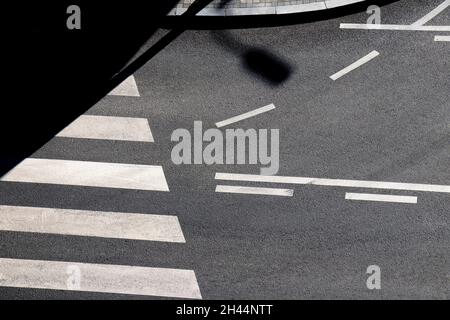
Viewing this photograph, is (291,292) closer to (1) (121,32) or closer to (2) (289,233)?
(2) (289,233)

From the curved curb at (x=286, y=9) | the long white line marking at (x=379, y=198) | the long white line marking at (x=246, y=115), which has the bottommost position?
the long white line marking at (x=379, y=198)

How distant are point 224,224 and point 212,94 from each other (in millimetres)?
2602

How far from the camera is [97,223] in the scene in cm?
1484

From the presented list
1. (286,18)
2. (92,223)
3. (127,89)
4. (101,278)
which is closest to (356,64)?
(286,18)

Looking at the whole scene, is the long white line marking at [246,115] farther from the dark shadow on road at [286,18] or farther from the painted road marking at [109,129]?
the dark shadow on road at [286,18]

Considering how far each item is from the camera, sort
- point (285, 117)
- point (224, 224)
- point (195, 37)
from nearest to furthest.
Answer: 1. point (224, 224)
2. point (285, 117)
3. point (195, 37)

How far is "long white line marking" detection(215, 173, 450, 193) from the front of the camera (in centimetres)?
1484

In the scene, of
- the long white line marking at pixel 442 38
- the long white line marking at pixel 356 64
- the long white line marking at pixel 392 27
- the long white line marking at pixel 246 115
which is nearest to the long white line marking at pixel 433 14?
the long white line marking at pixel 392 27

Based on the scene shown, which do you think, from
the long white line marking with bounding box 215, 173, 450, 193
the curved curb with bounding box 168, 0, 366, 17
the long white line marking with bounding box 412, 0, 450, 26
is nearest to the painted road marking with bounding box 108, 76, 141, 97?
the curved curb with bounding box 168, 0, 366, 17

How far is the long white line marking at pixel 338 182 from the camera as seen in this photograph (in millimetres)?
14844

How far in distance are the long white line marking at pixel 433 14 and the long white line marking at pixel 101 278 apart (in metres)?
5.95

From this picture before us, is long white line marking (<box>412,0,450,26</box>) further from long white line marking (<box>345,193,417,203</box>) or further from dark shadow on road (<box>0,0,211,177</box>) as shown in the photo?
long white line marking (<box>345,193,417,203</box>)
